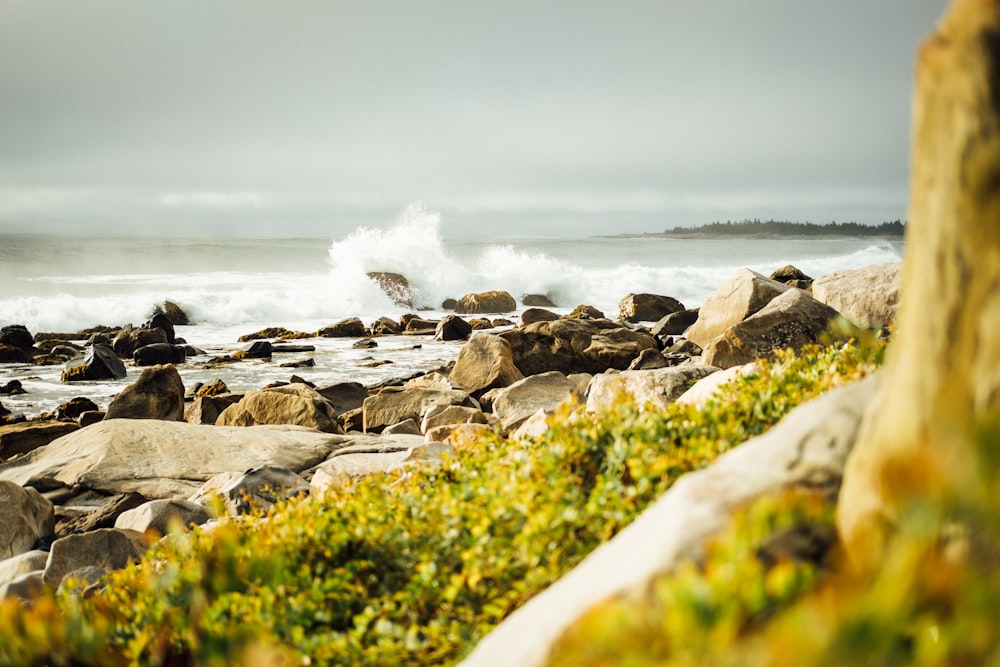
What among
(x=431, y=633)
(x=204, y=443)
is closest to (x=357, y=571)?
(x=431, y=633)

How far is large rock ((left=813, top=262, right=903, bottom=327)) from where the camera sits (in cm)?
1236

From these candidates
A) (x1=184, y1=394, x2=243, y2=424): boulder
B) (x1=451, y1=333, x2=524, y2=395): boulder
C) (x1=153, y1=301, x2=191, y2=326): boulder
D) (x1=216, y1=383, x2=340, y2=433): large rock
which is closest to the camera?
(x1=216, y1=383, x2=340, y2=433): large rock

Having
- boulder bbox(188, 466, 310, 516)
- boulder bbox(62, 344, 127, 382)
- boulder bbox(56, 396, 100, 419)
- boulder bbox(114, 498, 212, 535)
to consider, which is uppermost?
boulder bbox(188, 466, 310, 516)

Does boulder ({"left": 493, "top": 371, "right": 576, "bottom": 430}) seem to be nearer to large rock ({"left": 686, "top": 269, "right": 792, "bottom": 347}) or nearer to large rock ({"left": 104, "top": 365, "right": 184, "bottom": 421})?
large rock ({"left": 686, "top": 269, "right": 792, "bottom": 347})

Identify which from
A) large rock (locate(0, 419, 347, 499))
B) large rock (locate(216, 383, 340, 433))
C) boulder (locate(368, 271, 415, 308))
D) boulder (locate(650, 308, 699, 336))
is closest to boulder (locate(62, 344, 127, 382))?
large rock (locate(216, 383, 340, 433))

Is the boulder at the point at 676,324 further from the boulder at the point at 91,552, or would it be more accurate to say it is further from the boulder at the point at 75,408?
the boulder at the point at 91,552

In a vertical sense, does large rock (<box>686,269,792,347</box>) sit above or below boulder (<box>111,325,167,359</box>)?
above

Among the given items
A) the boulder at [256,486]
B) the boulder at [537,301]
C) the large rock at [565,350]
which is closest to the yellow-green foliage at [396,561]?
the boulder at [256,486]

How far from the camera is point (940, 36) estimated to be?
1.97 metres

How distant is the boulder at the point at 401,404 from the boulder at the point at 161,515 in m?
4.85

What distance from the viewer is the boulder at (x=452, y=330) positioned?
25.3 meters

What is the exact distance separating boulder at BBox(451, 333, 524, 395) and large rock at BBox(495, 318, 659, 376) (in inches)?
48.7

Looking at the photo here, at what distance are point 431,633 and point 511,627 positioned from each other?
0.53 meters

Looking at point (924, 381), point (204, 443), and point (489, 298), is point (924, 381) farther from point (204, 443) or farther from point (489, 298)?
point (489, 298)
